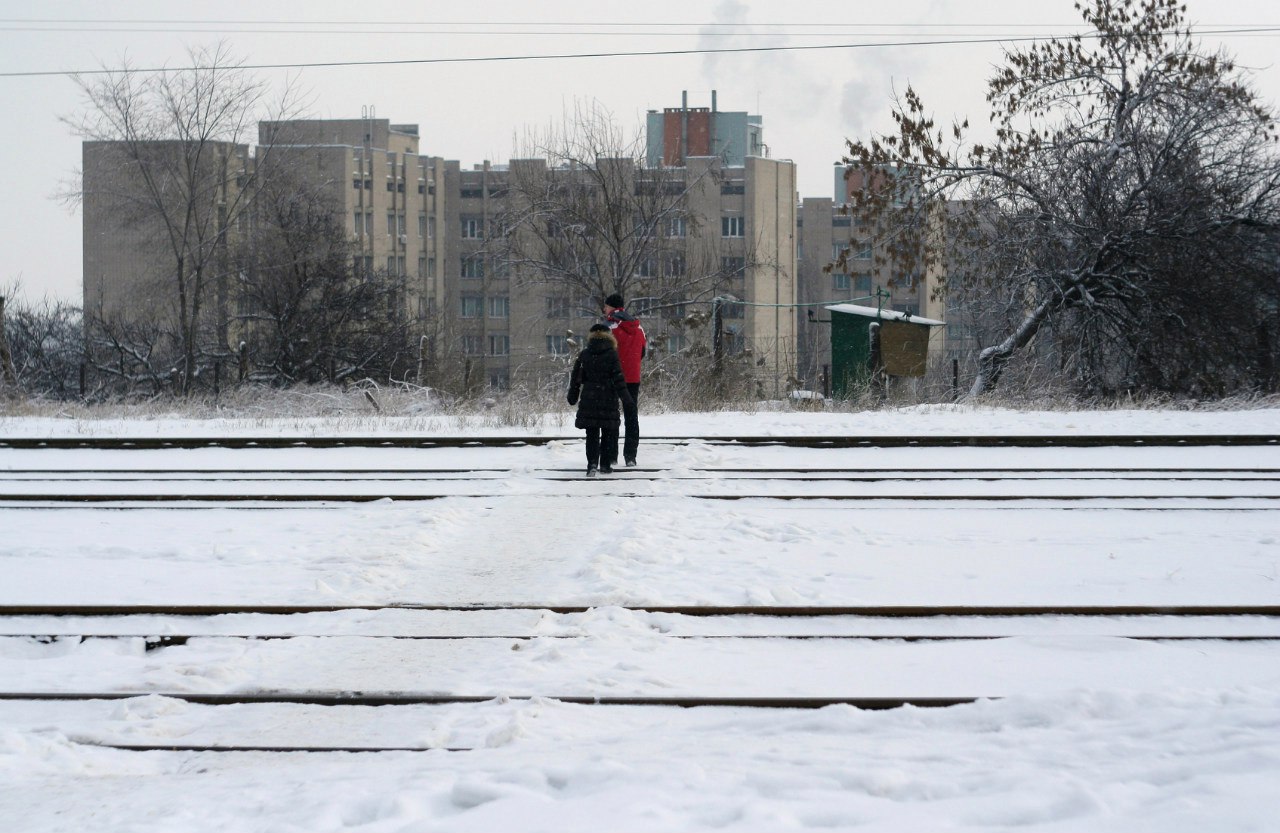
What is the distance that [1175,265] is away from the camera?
23.7m

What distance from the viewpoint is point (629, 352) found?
12.6 meters

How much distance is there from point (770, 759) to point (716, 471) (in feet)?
27.1

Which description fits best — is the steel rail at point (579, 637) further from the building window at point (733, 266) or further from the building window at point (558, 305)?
the building window at point (733, 266)

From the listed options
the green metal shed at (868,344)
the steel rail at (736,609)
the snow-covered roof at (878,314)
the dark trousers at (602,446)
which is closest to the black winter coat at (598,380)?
the dark trousers at (602,446)

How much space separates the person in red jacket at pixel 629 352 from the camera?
12297 mm

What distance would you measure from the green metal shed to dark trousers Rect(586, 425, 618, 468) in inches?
449

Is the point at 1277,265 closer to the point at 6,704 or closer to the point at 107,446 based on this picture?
the point at 107,446

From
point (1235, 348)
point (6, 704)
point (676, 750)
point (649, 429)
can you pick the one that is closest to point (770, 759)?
point (676, 750)

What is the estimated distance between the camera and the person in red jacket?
12.3 meters

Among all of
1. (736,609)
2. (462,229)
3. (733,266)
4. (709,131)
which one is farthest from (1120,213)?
(462,229)

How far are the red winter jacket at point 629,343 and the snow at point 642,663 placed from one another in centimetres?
246

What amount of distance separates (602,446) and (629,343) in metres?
1.33

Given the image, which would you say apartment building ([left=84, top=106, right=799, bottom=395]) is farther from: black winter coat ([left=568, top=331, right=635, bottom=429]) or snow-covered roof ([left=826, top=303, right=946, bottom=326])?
black winter coat ([left=568, top=331, right=635, bottom=429])

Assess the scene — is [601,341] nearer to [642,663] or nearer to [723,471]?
[723,471]
